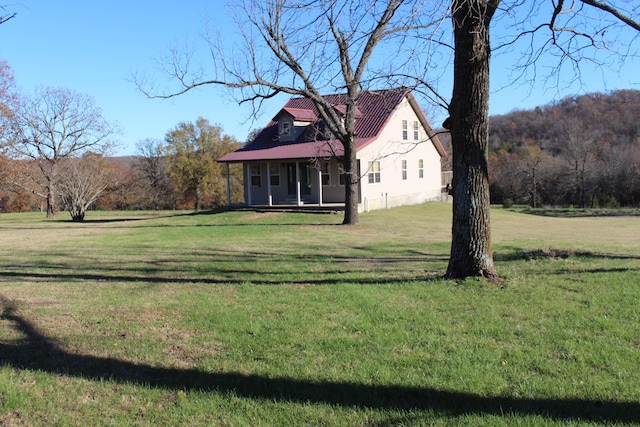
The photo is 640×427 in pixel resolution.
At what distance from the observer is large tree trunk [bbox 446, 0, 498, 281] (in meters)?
7.39

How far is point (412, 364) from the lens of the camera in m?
4.51

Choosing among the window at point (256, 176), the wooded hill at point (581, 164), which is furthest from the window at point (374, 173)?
the wooded hill at point (581, 164)

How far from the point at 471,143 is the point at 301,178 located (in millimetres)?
24147

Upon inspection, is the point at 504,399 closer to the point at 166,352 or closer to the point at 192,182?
the point at 166,352

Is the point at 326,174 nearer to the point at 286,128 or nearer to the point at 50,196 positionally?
the point at 286,128

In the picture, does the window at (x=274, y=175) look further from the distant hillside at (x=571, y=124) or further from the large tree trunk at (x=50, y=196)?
the distant hillside at (x=571, y=124)

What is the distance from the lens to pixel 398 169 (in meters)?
32.8

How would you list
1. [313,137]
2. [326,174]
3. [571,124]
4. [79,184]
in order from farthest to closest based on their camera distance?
[571,124]
[79,184]
[326,174]
[313,137]

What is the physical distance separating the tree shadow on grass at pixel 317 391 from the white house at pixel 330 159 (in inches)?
908

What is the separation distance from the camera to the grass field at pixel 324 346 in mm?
3727

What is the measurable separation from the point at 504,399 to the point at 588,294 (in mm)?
3650

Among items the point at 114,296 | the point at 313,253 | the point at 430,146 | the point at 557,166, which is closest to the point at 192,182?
the point at 430,146

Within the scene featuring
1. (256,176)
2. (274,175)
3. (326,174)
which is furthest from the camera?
(256,176)

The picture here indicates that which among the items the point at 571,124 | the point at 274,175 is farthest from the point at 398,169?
the point at 571,124
